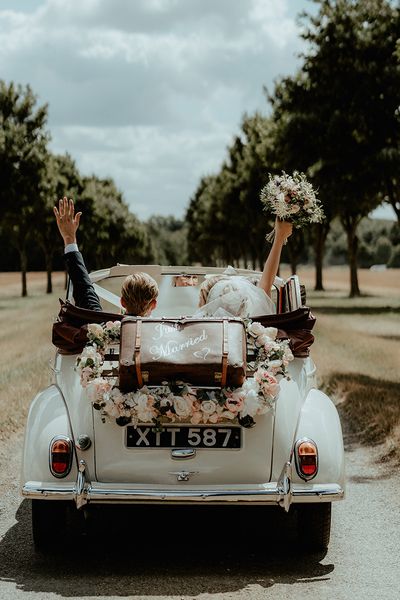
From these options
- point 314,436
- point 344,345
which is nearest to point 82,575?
point 314,436

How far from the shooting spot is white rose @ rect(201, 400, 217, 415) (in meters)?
4.67

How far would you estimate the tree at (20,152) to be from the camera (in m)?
33.3

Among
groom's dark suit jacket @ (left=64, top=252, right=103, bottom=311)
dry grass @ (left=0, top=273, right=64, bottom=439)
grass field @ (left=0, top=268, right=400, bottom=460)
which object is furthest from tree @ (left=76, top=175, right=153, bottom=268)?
groom's dark suit jacket @ (left=64, top=252, right=103, bottom=311)

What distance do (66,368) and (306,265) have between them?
502ft

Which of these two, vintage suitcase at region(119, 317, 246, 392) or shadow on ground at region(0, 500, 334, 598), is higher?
vintage suitcase at region(119, 317, 246, 392)

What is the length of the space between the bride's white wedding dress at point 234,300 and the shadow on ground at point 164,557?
3.80 feet

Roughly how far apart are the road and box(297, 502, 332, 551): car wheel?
4.5 inches

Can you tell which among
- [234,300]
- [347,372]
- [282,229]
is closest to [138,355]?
[234,300]

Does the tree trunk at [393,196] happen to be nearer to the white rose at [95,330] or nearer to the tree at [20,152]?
the tree at [20,152]

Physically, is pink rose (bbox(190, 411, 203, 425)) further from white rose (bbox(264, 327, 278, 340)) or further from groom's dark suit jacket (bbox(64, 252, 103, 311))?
groom's dark suit jacket (bbox(64, 252, 103, 311))

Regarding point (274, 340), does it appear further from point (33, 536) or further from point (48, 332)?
point (48, 332)

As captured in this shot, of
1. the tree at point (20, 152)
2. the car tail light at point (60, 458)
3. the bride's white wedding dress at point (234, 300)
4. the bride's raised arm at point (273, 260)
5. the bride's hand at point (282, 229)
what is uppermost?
the tree at point (20, 152)

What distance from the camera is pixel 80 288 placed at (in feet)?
18.2

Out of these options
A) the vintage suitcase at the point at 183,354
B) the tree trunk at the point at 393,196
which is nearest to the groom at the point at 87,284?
the vintage suitcase at the point at 183,354
